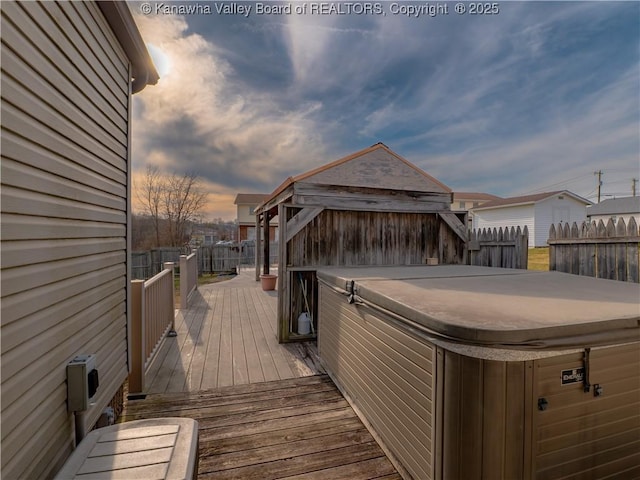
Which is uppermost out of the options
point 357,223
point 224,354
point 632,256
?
point 357,223

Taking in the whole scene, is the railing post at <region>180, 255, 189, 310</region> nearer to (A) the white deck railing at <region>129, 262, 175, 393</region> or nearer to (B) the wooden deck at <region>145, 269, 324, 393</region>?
(B) the wooden deck at <region>145, 269, 324, 393</region>

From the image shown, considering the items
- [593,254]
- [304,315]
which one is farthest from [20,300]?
[593,254]

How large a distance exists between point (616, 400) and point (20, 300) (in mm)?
3072

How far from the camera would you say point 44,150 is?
1.46 meters

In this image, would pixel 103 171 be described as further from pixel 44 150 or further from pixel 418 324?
pixel 418 324

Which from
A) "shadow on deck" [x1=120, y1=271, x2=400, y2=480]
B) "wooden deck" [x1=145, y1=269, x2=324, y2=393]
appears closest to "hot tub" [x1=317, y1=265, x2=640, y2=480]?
"shadow on deck" [x1=120, y1=271, x2=400, y2=480]

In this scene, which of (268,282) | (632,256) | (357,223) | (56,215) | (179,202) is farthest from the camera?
(179,202)

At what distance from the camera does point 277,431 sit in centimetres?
232

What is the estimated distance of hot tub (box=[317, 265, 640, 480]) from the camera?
1293 millimetres

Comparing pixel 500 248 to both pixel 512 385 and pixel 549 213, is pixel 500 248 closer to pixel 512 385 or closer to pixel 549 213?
pixel 512 385

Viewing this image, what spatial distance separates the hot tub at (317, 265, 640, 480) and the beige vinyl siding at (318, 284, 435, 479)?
1cm

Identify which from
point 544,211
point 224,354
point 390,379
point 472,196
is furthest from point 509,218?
point 390,379

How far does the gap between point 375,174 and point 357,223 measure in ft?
3.00

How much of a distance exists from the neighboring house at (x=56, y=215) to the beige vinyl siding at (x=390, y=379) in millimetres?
1912
